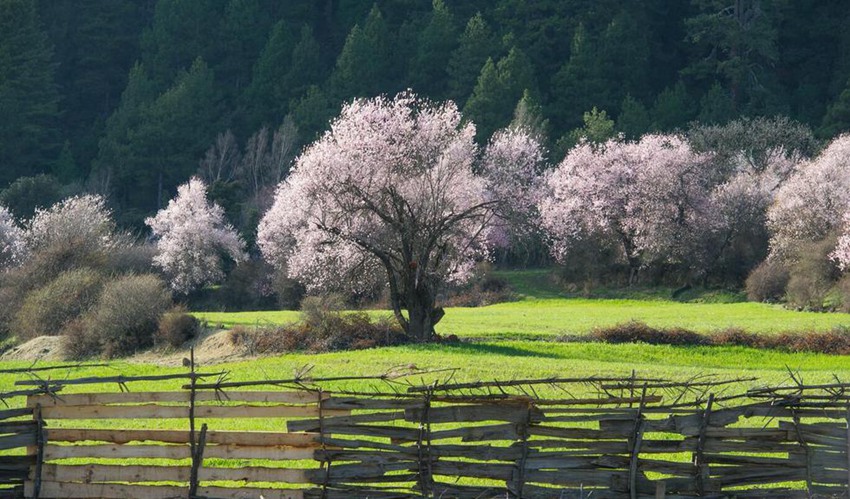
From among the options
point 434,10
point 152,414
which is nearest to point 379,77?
point 434,10

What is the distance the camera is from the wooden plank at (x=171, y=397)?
1639cm

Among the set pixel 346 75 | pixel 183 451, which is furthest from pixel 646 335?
pixel 346 75

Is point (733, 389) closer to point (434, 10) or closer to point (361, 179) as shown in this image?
point (361, 179)

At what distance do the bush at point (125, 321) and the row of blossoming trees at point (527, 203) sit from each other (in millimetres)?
5922

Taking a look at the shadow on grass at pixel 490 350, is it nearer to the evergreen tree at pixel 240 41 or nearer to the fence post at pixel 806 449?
the fence post at pixel 806 449

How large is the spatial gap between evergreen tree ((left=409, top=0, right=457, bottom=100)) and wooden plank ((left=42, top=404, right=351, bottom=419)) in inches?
3552

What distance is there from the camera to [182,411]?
16.6m

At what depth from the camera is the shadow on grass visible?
119ft

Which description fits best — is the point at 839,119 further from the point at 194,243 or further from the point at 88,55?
the point at 88,55

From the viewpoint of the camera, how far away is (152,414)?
1658 centimetres

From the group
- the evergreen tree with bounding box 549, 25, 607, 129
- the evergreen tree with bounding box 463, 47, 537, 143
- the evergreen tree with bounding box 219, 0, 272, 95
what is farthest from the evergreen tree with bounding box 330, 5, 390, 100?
the evergreen tree with bounding box 549, 25, 607, 129

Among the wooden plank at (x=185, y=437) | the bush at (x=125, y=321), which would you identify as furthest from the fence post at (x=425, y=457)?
the bush at (x=125, y=321)

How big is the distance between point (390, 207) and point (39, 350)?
13764mm

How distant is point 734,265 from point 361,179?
35.2 meters
